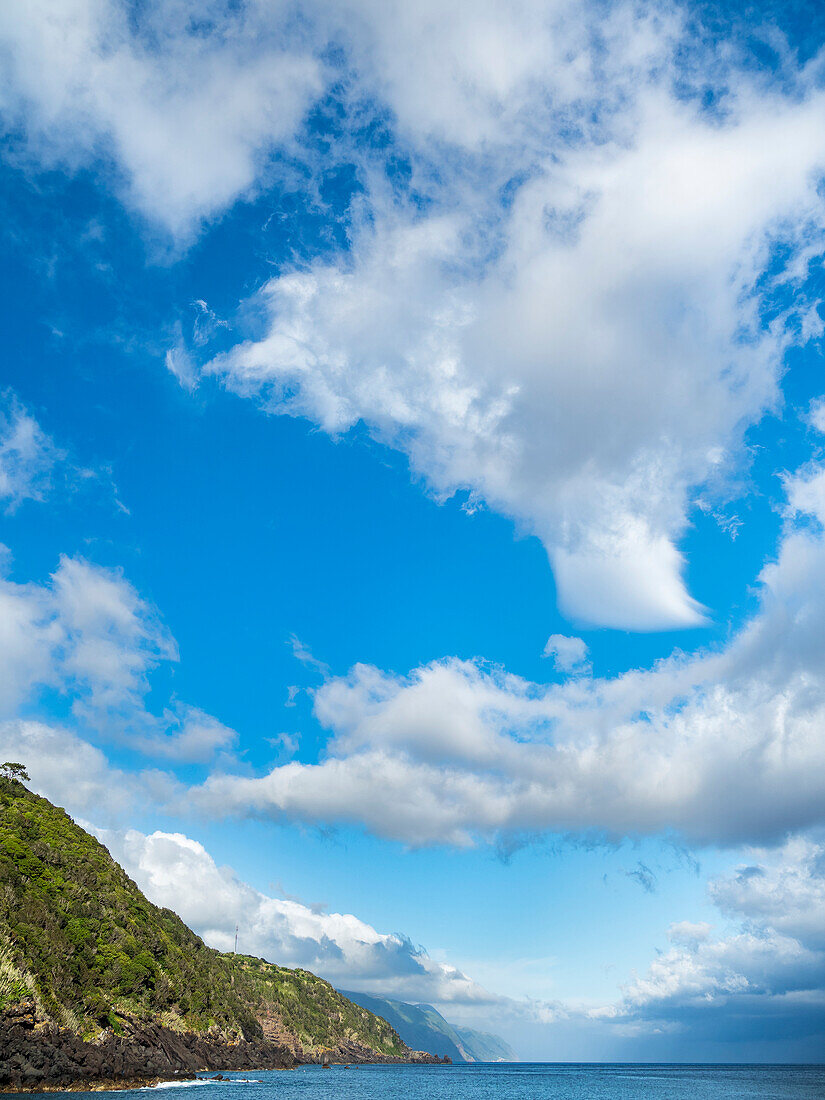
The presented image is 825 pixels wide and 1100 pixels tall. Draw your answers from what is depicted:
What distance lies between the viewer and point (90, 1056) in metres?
78.1

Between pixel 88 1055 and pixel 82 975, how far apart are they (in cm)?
966

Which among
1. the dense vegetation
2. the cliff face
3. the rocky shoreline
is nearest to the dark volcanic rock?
the rocky shoreline

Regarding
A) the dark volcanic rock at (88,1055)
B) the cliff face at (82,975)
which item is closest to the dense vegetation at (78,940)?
the cliff face at (82,975)

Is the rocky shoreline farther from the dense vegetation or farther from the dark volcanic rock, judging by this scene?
the dense vegetation

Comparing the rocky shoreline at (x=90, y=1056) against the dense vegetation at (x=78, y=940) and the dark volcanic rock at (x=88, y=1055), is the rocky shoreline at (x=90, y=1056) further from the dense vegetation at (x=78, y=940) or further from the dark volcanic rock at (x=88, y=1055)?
the dense vegetation at (x=78, y=940)

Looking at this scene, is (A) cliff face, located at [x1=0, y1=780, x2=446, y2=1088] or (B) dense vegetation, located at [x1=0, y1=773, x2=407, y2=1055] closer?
(A) cliff face, located at [x1=0, y1=780, x2=446, y2=1088]

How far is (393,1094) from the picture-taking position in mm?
109625

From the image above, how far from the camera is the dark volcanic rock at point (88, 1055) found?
66438mm

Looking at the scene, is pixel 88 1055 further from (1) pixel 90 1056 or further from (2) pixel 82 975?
(2) pixel 82 975

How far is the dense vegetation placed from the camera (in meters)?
76.4

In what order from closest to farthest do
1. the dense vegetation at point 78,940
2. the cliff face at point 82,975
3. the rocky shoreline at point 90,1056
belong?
the rocky shoreline at point 90,1056 → the cliff face at point 82,975 → the dense vegetation at point 78,940

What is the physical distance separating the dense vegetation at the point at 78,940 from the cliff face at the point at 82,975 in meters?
0.19

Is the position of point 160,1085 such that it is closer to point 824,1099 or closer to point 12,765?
point 12,765

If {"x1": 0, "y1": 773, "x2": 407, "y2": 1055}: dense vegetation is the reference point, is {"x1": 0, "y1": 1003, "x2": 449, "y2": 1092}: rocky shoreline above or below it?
below
